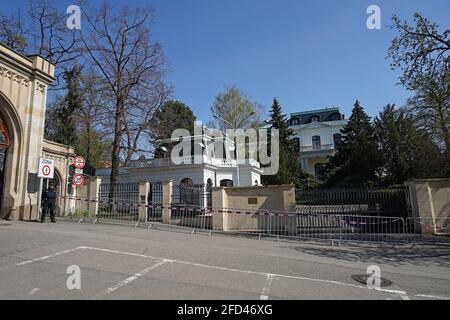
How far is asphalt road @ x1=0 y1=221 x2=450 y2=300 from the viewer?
5336 mm

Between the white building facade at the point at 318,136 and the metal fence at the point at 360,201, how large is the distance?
37037 mm

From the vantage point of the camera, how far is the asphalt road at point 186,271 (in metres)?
5.34

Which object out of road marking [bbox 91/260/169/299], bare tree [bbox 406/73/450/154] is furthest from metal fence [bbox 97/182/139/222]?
bare tree [bbox 406/73/450/154]

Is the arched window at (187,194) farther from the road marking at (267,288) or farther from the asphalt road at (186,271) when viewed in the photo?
the road marking at (267,288)

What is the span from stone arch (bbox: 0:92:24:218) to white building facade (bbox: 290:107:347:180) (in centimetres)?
4730

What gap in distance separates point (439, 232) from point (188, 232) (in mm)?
11551

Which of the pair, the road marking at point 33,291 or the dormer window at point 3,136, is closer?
the road marking at point 33,291

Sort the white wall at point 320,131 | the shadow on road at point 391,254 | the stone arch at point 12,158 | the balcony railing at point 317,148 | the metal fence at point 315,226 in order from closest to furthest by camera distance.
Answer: the shadow on road at point 391,254, the stone arch at point 12,158, the metal fence at point 315,226, the balcony railing at point 317,148, the white wall at point 320,131

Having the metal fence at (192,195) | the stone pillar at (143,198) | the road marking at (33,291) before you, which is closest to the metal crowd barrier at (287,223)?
the stone pillar at (143,198)

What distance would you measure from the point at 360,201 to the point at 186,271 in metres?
13.6

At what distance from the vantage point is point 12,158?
44.4 ft

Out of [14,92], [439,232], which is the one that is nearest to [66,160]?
[14,92]

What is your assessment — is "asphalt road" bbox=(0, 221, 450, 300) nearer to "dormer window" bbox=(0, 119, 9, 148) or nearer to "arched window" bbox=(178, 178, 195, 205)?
"dormer window" bbox=(0, 119, 9, 148)

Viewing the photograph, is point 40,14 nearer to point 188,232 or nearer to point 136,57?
point 136,57
